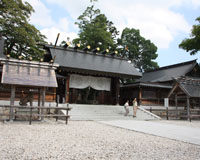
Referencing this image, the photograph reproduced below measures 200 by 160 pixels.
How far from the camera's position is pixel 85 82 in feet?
60.0

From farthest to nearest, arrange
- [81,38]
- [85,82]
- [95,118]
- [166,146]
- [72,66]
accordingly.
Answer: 1. [81,38]
2. [85,82]
3. [72,66]
4. [95,118]
5. [166,146]

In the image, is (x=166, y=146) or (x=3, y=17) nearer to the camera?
(x=166, y=146)

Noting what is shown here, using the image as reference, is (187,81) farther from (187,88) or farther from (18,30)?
(18,30)

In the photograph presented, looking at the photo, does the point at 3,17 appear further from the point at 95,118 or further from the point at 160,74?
the point at 160,74

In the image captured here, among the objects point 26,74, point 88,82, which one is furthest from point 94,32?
point 26,74

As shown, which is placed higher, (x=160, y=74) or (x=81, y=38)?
(x=81, y=38)

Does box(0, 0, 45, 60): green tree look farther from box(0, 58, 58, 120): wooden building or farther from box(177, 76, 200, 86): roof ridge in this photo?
box(177, 76, 200, 86): roof ridge

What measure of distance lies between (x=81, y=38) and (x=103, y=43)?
3.09 metres

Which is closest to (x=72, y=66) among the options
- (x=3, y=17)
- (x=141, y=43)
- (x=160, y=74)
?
(x=3, y=17)

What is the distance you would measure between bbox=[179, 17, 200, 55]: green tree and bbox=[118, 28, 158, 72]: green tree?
26.9 feet

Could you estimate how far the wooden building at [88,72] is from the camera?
667 inches

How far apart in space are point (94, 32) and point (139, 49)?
10.8 metres

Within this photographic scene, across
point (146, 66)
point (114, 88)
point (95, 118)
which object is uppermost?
point (146, 66)

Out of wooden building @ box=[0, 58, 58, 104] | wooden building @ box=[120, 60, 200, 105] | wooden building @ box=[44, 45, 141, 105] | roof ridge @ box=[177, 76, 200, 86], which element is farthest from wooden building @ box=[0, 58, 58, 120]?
wooden building @ box=[120, 60, 200, 105]
